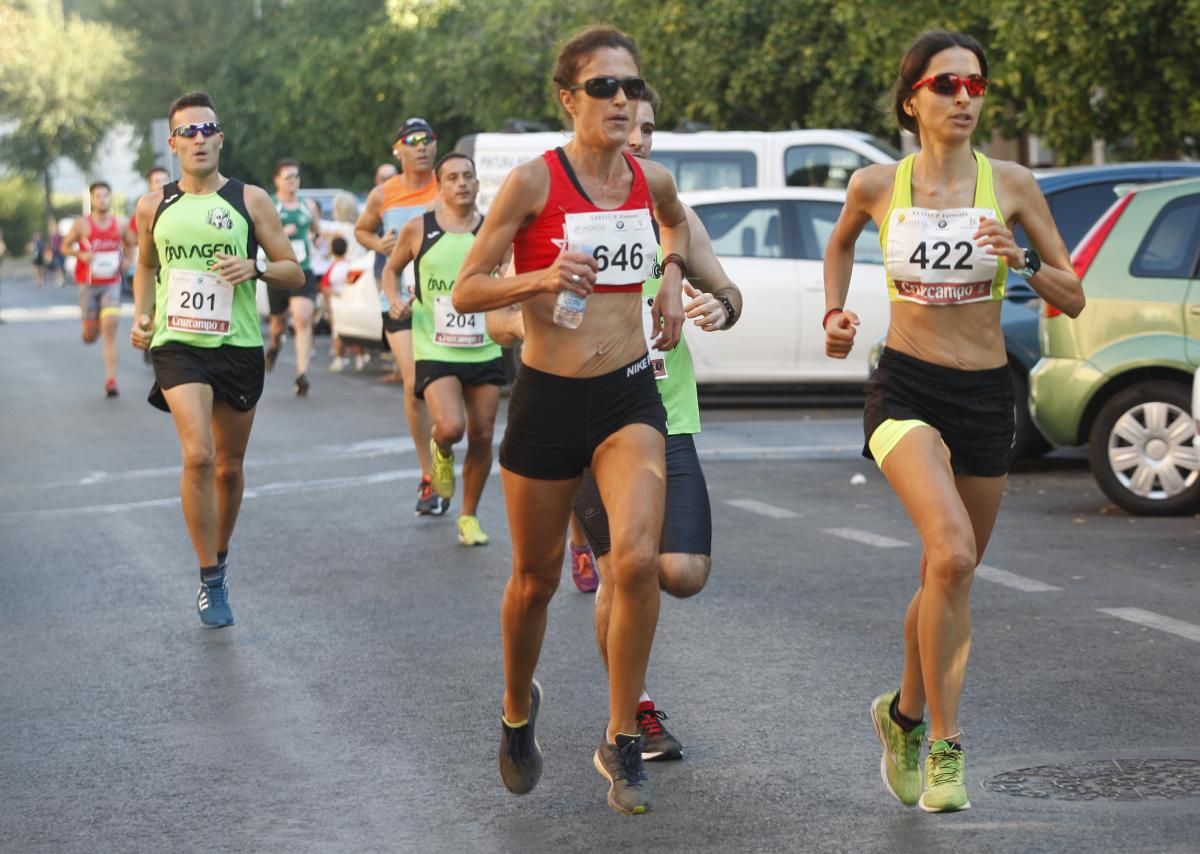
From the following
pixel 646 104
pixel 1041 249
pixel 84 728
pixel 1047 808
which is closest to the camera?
pixel 1047 808

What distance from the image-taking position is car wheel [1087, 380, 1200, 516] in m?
11.6

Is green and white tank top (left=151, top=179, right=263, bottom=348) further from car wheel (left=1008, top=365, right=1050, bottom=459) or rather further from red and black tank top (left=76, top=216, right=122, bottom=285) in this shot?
red and black tank top (left=76, top=216, right=122, bottom=285)

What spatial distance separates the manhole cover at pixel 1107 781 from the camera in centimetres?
582

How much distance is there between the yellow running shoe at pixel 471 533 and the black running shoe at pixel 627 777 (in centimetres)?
533

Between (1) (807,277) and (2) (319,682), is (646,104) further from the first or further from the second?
(1) (807,277)

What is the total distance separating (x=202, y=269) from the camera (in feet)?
30.1

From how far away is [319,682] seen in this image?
7.72 metres

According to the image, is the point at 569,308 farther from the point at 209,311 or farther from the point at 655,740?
the point at 209,311

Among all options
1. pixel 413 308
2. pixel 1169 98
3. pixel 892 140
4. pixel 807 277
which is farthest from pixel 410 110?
pixel 413 308

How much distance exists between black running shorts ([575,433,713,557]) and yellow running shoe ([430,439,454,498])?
4.87 meters

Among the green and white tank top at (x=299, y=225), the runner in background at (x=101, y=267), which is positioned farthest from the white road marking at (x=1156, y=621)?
the runner in background at (x=101, y=267)

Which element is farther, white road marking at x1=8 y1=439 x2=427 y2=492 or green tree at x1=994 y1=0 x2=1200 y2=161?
green tree at x1=994 y1=0 x2=1200 y2=161

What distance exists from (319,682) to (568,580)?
2.41 m

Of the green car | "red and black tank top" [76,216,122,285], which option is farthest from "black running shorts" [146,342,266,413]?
"red and black tank top" [76,216,122,285]
